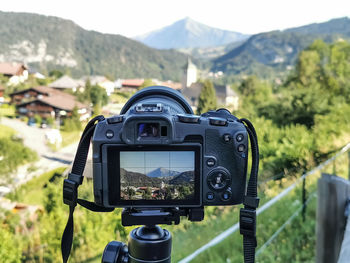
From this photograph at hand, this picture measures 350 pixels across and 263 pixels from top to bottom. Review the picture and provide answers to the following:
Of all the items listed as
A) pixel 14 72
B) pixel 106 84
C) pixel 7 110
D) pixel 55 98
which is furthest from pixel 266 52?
pixel 106 84

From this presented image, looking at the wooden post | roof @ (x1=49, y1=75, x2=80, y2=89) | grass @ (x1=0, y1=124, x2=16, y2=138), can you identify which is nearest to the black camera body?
the wooden post

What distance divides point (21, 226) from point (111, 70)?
49.7 m

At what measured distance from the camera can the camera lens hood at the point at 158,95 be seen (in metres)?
0.81

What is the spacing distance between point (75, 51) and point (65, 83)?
29088 millimetres

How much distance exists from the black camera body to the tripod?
27 millimetres

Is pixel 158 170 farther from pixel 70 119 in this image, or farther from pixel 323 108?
pixel 70 119

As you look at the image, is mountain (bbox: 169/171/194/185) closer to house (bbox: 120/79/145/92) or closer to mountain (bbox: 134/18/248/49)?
house (bbox: 120/79/145/92)

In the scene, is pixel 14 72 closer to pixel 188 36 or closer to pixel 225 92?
pixel 225 92

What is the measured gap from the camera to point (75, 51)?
60.8 m

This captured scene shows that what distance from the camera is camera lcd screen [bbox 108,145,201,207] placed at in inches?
26.5

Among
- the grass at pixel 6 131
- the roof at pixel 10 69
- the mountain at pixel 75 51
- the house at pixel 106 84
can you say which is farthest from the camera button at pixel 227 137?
the mountain at pixel 75 51

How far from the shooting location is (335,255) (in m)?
1.20

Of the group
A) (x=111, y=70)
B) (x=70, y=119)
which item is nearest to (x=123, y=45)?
(x=111, y=70)

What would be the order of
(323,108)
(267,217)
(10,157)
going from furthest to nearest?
1. (10,157)
2. (323,108)
3. (267,217)
